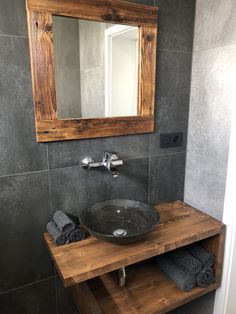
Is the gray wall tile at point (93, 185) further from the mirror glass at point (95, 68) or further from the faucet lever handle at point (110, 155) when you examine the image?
the mirror glass at point (95, 68)

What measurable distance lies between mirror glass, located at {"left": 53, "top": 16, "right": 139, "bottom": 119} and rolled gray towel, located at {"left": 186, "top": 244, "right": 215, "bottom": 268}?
3.17ft

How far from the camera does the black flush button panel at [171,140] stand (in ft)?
5.87

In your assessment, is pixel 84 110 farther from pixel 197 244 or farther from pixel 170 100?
pixel 197 244

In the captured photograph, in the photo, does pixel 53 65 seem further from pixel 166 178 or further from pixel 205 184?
pixel 205 184

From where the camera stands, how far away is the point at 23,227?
143 centimetres

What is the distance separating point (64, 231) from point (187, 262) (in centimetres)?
79

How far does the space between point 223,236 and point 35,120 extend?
1307 mm

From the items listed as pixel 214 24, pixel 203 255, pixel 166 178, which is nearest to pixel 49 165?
pixel 166 178

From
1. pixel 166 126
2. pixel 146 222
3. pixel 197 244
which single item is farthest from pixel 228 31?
pixel 197 244

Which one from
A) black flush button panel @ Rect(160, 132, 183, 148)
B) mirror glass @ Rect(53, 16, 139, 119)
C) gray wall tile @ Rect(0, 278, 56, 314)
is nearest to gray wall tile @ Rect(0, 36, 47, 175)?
mirror glass @ Rect(53, 16, 139, 119)

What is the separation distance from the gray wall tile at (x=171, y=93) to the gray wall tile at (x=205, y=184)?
0.65 feet

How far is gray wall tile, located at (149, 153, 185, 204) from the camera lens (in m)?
1.81

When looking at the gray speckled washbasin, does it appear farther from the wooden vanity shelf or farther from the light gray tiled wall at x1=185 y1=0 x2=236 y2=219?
the light gray tiled wall at x1=185 y1=0 x2=236 y2=219

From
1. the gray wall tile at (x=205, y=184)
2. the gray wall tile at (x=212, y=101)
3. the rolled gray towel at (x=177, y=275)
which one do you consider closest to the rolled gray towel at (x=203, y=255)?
the rolled gray towel at (x=177, y=275)
